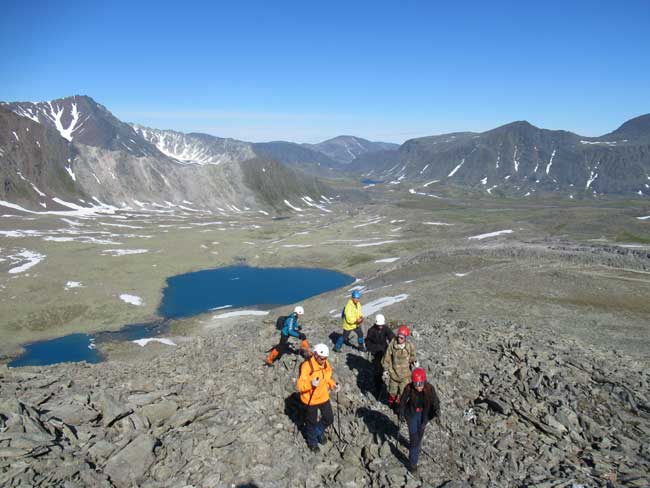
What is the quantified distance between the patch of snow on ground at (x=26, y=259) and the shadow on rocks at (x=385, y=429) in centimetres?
7639

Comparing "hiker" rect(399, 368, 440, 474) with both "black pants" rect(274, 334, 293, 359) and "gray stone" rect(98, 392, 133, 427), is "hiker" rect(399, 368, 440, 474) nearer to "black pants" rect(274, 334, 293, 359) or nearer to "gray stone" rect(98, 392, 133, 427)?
"black pants" rect(274, 334, 293, 359)

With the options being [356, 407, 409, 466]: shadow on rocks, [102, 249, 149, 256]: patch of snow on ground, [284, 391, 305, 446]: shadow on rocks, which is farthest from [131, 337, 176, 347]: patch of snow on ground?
[102, 249, 149, 256]: patch of snow on ground

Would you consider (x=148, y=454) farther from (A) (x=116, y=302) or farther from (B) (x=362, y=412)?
(A) (x=116, y=302)

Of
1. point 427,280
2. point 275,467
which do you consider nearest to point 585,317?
point 427,280

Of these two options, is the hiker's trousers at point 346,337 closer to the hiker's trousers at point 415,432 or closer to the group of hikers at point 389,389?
the group of hikers at point 389,389

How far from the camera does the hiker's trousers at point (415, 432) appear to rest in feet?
38.6

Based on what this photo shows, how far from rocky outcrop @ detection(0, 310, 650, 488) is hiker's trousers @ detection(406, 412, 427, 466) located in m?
0.57

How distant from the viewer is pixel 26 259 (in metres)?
78.8

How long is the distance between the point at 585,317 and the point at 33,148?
199963 millimetres

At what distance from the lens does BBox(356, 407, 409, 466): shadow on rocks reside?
1313cm

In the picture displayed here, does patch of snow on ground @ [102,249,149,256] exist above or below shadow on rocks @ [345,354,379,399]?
below

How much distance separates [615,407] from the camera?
1463cm

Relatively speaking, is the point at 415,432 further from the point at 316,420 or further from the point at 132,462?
the point at 132,462

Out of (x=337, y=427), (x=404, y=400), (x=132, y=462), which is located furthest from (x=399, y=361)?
(x=132, y=462)
